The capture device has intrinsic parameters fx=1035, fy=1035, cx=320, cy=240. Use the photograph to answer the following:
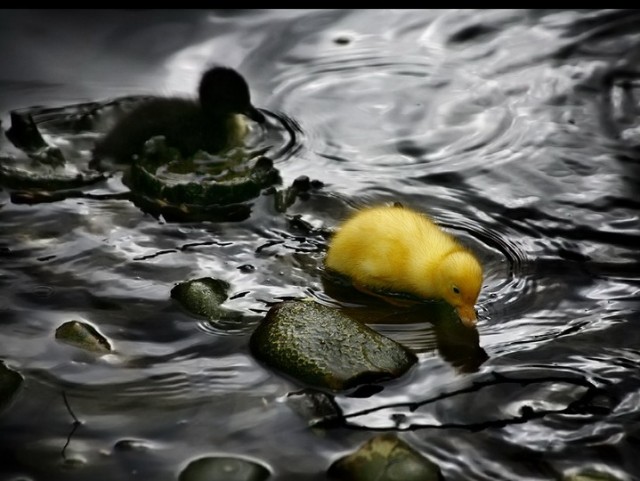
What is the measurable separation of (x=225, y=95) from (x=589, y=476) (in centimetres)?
284

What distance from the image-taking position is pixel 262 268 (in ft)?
12.3

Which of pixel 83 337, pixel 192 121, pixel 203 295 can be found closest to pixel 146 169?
pixel 192 121

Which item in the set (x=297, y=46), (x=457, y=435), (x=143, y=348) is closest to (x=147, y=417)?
(x=143, y=348)

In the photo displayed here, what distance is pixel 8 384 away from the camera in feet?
10.2

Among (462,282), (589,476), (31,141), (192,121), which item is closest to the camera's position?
(589,476)

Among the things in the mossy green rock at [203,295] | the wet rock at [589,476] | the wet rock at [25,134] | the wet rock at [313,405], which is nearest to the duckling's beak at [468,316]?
the wet rock at [313,405]

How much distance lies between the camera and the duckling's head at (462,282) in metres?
3.29

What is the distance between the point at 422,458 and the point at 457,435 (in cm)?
18

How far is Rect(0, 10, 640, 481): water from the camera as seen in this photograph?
115 inches

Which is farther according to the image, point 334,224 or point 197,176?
point 197,176

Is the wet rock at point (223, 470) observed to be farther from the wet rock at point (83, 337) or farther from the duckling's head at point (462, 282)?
the duckling's head at point (462, 282)

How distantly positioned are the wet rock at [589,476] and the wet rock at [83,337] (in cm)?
147

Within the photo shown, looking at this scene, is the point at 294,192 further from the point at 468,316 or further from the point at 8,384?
the point at 8,384

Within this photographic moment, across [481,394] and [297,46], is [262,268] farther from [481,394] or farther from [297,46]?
[297,46]
